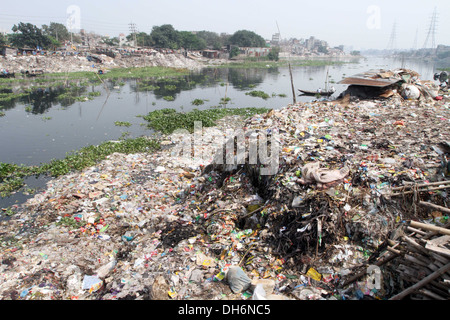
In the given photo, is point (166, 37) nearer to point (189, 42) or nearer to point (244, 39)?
point (189, 42)

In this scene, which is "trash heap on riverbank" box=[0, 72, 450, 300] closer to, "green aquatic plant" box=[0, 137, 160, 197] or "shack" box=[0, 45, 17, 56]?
"green aquatic plant" box=[0, 137, 160, 197]

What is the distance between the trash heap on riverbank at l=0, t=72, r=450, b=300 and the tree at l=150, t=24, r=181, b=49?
164 feet

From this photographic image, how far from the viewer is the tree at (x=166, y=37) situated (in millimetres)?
50031

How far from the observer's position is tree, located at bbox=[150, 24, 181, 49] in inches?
1970

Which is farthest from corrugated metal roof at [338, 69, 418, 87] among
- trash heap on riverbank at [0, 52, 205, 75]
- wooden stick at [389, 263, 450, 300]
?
trash heap on riverbank at [0, 52, 205, 75]

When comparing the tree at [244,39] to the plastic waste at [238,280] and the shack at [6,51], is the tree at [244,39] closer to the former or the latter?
the shack at [6,51]

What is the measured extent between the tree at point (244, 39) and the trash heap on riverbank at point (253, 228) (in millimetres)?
67989

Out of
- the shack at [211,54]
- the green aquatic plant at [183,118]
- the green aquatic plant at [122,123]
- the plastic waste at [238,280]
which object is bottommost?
the plastic waste at [238,280]

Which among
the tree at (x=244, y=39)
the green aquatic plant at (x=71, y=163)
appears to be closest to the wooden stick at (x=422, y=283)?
the green aquatic plant at (x=71, y=163)

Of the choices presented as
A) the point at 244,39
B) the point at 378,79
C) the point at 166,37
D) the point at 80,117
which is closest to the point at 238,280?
the point at 378,79

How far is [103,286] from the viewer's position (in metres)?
3.48

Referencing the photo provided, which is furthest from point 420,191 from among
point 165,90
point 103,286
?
point 165,90

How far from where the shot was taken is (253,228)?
4113mm

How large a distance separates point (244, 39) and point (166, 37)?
24924 millimetres
